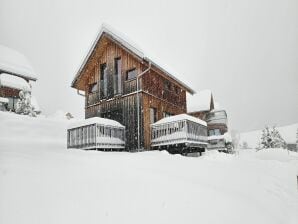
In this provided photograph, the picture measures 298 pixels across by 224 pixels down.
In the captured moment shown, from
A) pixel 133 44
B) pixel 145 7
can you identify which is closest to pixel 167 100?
pixel 133 44

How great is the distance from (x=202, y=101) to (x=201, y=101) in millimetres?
136

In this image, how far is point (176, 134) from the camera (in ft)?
48.9

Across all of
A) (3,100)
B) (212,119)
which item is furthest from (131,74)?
(212,119)

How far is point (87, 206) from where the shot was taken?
380 centimetres

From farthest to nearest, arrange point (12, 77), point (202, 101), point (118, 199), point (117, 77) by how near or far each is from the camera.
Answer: point (202, 101) < point (12, 77) < point (117, 77) < point (118, 199)

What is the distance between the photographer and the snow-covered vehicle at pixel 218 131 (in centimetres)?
3325

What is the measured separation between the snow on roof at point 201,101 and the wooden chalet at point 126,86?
545 inches

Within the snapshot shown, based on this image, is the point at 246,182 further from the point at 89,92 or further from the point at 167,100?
the point at 89,92

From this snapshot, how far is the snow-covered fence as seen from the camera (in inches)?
Answer: 538

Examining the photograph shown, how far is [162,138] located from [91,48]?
7.95 m

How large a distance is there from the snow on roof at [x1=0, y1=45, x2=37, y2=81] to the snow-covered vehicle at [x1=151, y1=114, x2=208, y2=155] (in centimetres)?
2179

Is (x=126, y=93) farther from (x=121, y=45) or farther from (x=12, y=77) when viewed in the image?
(x=12, y=77)

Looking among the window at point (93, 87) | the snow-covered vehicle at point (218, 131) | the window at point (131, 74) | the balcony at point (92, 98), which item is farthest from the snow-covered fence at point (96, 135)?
the snow-covered vehicle at point (218, 131)

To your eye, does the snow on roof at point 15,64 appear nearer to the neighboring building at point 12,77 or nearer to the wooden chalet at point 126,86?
the neighboring building at point 12,77
